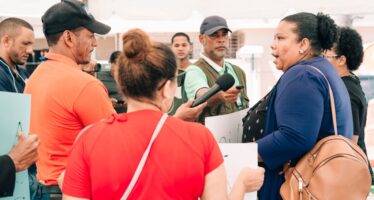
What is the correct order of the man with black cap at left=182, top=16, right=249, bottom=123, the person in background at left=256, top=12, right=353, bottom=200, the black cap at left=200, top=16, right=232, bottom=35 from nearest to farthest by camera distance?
the person in background at left=256, top=12, right=353, bottom=200, the man with black cap at left=182, top=16, right=249, bottom=123, the black cap at left=200, top=16, right=232, bottom=35

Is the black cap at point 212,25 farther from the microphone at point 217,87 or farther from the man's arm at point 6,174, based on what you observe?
the man's arm at point 6,174

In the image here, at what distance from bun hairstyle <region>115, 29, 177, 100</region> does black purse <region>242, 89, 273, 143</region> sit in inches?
35.4

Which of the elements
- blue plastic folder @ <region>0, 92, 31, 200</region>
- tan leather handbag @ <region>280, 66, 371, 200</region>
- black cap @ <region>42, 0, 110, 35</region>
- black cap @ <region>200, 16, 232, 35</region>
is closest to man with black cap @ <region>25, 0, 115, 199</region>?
black cap @ <region>42, 0, 110, 35</region>

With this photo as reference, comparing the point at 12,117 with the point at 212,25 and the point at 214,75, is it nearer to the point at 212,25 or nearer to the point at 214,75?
the point at 214,75

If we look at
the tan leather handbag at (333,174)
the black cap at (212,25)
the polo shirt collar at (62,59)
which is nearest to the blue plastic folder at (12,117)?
the polo shirt collar at (62,59)

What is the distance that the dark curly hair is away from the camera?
306 cm

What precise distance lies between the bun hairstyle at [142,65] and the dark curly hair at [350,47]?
1953mm

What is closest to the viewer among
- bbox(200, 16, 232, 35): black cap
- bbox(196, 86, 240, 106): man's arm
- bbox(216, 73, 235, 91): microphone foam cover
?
bbox(216, 73, 235, 91): microphone foam cover

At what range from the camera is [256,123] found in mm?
2230

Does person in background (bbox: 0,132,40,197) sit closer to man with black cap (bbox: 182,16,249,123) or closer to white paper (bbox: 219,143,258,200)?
Answer: white paper (bbox: 219,143,258,200)

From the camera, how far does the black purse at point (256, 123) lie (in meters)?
2.21

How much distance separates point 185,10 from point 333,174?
700 cm

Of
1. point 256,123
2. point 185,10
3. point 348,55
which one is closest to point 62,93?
point 256,123

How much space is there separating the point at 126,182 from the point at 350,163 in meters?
0.99
